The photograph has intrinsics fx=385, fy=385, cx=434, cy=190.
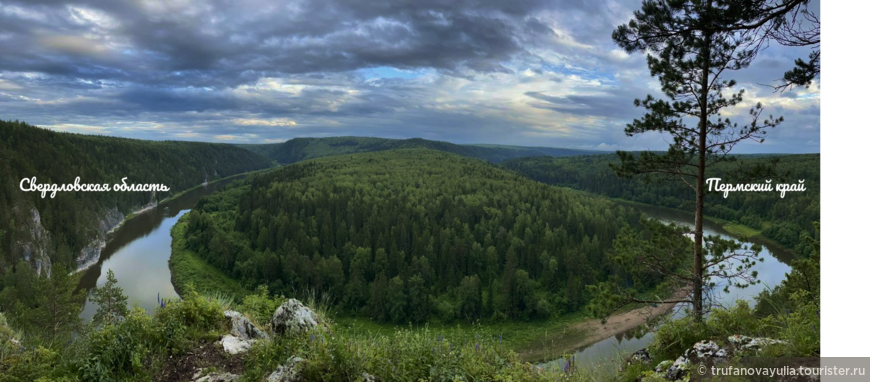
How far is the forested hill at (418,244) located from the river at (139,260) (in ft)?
21.5

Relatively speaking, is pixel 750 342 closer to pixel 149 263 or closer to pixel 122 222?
pixel 149 263

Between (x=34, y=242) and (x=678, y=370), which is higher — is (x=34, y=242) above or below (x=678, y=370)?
below

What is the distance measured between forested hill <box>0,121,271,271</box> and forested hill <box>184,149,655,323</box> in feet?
63.1

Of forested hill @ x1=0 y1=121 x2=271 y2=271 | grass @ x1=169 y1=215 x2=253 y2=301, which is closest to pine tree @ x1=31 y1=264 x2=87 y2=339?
grass @ x1=169 y1=215 x2=253 y2=301

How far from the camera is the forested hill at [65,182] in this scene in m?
59.1

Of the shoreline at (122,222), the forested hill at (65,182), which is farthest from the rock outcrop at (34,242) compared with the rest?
the shoreline at (122,222)

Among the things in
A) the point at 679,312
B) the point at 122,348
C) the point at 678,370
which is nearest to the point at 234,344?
the point at 122,348

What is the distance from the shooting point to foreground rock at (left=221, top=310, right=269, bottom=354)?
5208 millimetres

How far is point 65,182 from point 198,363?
119m

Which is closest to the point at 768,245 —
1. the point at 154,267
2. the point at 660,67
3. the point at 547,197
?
the point at 547,197

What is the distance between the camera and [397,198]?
83.1m

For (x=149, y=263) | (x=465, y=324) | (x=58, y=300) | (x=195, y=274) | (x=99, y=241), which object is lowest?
(x=465, y=324)

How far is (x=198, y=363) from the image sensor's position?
488 cm

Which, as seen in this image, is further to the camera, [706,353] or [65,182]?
[65,182]
